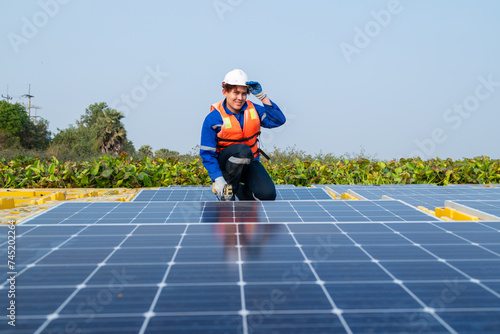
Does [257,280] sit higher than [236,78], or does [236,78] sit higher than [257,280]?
[236,78]

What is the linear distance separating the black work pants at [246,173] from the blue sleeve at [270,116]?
0.55m

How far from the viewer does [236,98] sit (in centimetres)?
614

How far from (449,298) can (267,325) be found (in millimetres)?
926

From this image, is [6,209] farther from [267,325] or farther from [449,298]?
[449,298]

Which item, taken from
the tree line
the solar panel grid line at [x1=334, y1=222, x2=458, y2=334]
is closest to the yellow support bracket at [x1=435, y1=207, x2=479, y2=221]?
the solar panel grid line at [x1=334, y1=222, x2=458, y2=334]

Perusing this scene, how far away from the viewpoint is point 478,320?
1798 millimetres

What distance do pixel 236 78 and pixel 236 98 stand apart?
301 millimetres

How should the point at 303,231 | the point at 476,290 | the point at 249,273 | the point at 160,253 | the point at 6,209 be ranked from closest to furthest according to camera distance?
the point at 476,290
the point at 249,273
the point at 160,253
the point at 303,231
the point at 6,209

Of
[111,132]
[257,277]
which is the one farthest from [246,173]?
[111,132]

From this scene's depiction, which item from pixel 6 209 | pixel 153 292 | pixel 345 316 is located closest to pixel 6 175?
pixel 6 209

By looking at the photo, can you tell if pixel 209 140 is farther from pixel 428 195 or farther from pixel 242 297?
pixel 242 297

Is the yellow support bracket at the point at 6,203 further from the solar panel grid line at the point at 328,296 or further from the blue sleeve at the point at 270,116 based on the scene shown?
the solar panel grid line at the point at 328,296

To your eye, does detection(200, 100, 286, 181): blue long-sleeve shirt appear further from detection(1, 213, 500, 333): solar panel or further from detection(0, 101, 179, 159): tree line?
detection(0, 101, 179, 159): tree line

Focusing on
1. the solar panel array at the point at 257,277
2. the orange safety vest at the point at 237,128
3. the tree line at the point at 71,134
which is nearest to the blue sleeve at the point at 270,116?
the orange safety vest at the point at 237,128
